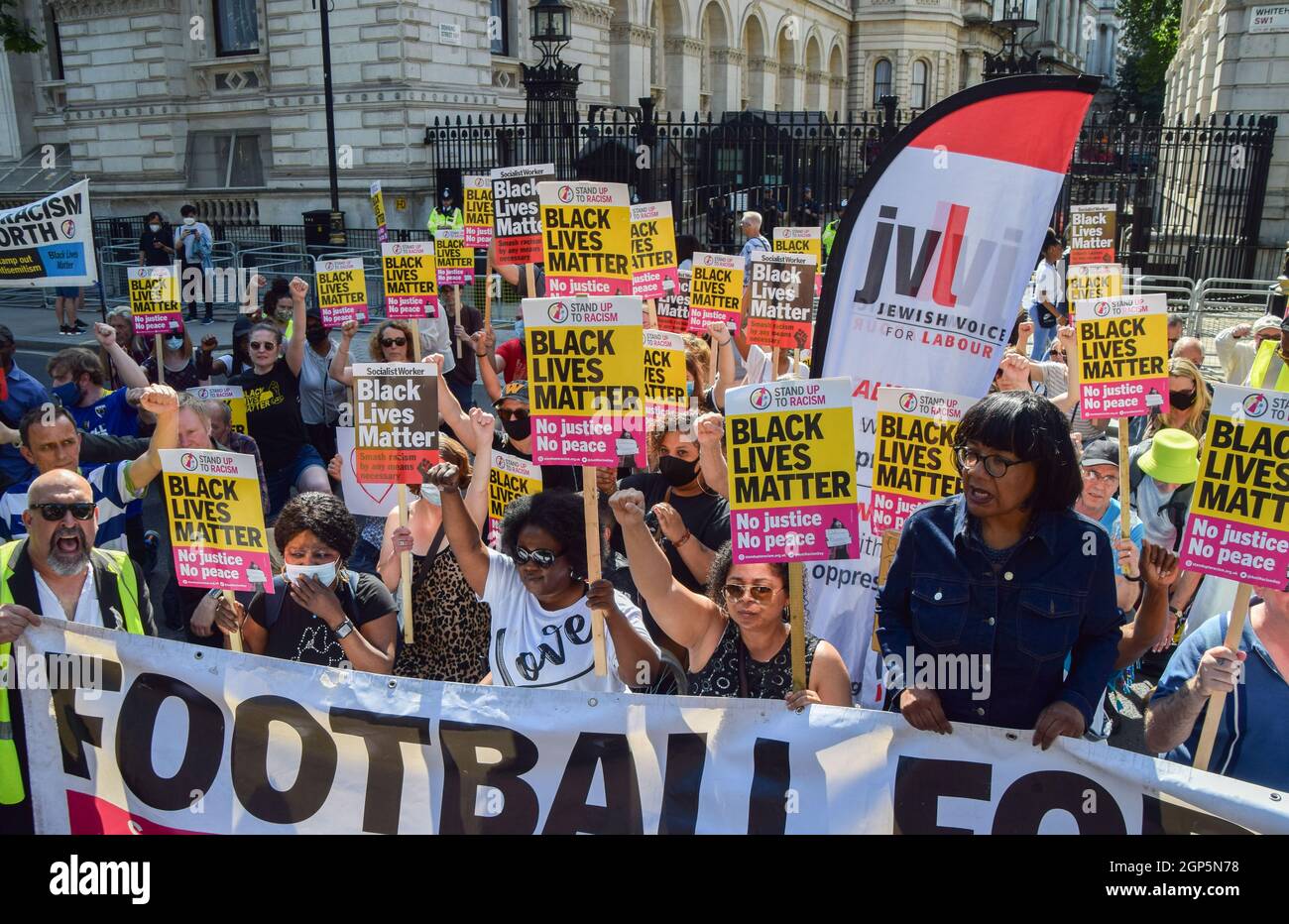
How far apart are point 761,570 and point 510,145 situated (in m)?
19.4

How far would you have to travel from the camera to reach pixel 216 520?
12.8ft

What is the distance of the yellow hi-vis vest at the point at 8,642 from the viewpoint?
351cm

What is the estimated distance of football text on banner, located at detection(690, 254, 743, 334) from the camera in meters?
8.36

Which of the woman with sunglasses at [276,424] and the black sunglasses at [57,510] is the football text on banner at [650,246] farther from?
the black sunglasses at [57,510]

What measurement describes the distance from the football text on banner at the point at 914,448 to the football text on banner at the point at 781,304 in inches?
138

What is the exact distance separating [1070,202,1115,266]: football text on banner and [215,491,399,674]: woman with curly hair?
784cm

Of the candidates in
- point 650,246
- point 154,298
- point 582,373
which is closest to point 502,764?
point 582,373

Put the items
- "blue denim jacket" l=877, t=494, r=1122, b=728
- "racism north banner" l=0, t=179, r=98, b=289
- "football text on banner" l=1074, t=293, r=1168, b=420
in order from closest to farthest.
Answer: "blue denim jacket" l=877, t=494, r=1122, b=728 < "football text on banner" l=1074, t=293, r=1168, b=420 < "racism north banner" l=0, t=179, r=98, b=289

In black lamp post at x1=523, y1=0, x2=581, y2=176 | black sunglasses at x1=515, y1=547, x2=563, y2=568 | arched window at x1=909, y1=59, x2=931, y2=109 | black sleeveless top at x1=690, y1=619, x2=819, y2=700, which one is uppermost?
arched window at x1=909, y1=59, x2=931, y2=109

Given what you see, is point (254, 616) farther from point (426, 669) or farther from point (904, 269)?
point (904, 269)

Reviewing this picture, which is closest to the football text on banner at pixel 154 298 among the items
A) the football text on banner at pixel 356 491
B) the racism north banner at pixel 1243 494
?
the football text on banner at pixel 356 491

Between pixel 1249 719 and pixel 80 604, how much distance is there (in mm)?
3757

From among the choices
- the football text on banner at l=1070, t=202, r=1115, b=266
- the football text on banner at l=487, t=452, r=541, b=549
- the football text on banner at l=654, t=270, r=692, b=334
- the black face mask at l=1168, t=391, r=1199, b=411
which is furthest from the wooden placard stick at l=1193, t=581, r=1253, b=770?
the football text on banner at l=1070, t=202, r=1115, b=266

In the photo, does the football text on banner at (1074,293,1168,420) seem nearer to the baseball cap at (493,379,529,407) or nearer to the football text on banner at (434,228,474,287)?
the baseball cap at (493,379,529,407)
